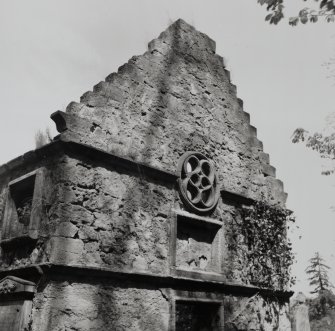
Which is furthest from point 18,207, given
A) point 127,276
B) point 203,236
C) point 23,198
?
point 203,236

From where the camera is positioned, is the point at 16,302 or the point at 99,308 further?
the point at 99,308

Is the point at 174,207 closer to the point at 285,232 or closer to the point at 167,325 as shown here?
the point at 167,325

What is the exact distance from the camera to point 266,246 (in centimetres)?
930

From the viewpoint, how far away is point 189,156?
8.42 metres

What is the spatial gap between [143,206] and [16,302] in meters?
2.35

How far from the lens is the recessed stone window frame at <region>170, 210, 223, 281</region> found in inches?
298

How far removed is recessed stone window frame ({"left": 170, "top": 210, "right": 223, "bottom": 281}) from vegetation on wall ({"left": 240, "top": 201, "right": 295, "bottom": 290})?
0.73m

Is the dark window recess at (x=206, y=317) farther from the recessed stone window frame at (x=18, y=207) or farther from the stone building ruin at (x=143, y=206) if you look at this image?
the recessed stone window frame at (x=18, y=207)

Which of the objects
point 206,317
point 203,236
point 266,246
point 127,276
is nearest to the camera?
point 127,276

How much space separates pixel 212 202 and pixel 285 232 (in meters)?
2.20

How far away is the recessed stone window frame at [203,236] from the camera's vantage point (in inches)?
298

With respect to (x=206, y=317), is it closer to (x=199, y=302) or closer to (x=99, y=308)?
(x=199, y=302)

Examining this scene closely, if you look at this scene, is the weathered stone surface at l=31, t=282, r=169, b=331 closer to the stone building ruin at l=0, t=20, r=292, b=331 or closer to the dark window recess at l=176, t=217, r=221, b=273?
the stone building ruin at l=0, t=20, r=292, b=331

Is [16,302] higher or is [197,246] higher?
[197,246]
